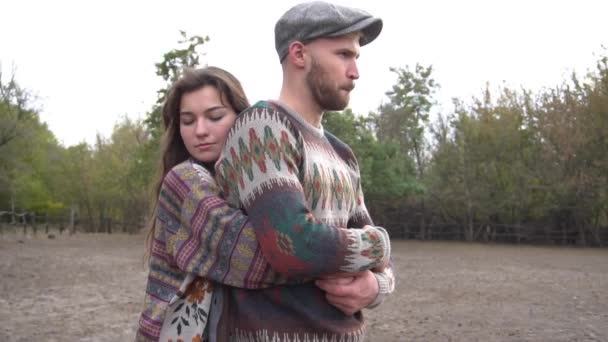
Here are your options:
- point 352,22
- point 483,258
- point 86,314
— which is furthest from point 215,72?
point 483,258

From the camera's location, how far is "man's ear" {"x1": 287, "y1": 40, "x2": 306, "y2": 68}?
58.9 inches

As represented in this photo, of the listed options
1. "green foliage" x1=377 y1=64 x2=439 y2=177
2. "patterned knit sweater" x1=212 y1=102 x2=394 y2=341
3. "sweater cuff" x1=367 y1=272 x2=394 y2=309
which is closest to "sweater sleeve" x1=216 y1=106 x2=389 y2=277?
"patterned knit sweater" x1=212 y1=102 x2=394 y2=341

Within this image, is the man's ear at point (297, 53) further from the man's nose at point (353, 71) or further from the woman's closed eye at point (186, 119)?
the woman's closed eye at point (186, 119)

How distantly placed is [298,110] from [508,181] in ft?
85.5

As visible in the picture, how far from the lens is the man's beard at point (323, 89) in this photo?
150 centimetres

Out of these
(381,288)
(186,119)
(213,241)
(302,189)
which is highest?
(186,119)

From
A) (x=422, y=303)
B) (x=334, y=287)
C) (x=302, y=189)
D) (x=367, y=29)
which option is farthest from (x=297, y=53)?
(x=422, y=303)

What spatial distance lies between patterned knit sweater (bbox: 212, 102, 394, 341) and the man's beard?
87 mm

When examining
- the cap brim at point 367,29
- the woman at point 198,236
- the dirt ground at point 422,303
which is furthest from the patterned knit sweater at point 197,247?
the dirt ground at point 422,303

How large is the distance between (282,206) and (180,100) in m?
0.68

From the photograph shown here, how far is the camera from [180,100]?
69.3 inches

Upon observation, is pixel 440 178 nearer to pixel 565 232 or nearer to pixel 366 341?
pixel 565 232

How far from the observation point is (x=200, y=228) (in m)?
1.41

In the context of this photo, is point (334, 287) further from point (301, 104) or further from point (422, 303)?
point (422, 303)
